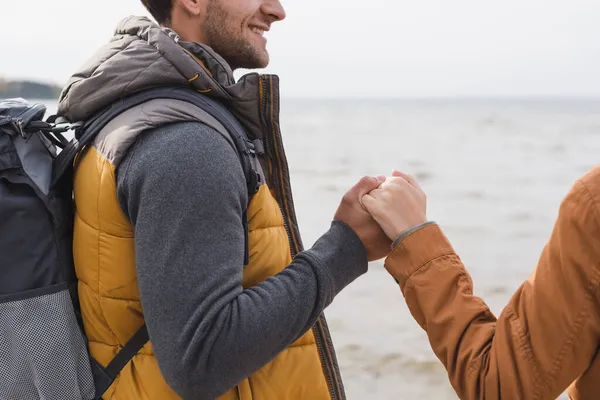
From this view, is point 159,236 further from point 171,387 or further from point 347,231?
point 347,231

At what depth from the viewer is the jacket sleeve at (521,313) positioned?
57.3 inches

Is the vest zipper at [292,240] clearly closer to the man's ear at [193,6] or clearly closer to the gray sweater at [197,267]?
the gray sweater at [197,267]

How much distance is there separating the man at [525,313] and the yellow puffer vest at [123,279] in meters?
0.32

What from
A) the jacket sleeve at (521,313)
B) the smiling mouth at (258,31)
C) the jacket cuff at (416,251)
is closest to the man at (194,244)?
the jacket cuff at (416,251)

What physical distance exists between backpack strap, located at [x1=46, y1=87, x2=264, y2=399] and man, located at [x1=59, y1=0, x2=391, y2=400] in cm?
2

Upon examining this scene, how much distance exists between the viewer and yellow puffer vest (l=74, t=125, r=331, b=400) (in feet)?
5.63

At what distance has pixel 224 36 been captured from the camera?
88.1 inches

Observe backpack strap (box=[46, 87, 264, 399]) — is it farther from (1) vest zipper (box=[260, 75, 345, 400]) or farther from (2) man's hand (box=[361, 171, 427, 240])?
(2) man's hand (box=[361, 171, 427, 240])

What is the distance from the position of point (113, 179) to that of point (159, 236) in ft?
0.70

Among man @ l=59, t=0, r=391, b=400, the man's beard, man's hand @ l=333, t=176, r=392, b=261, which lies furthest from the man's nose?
man's hand @ l=333, t=176, r=392, b=261

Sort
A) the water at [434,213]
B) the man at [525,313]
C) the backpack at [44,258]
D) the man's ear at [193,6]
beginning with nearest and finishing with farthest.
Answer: the man at [525,313] < the backpack at [44,258] < the man's ear at [193,6] < the water at [434,213]

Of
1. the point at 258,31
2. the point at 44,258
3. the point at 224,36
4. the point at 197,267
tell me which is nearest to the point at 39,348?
the point at 44,258

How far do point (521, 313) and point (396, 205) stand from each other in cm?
48

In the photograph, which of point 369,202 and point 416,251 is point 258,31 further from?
point 416,251
